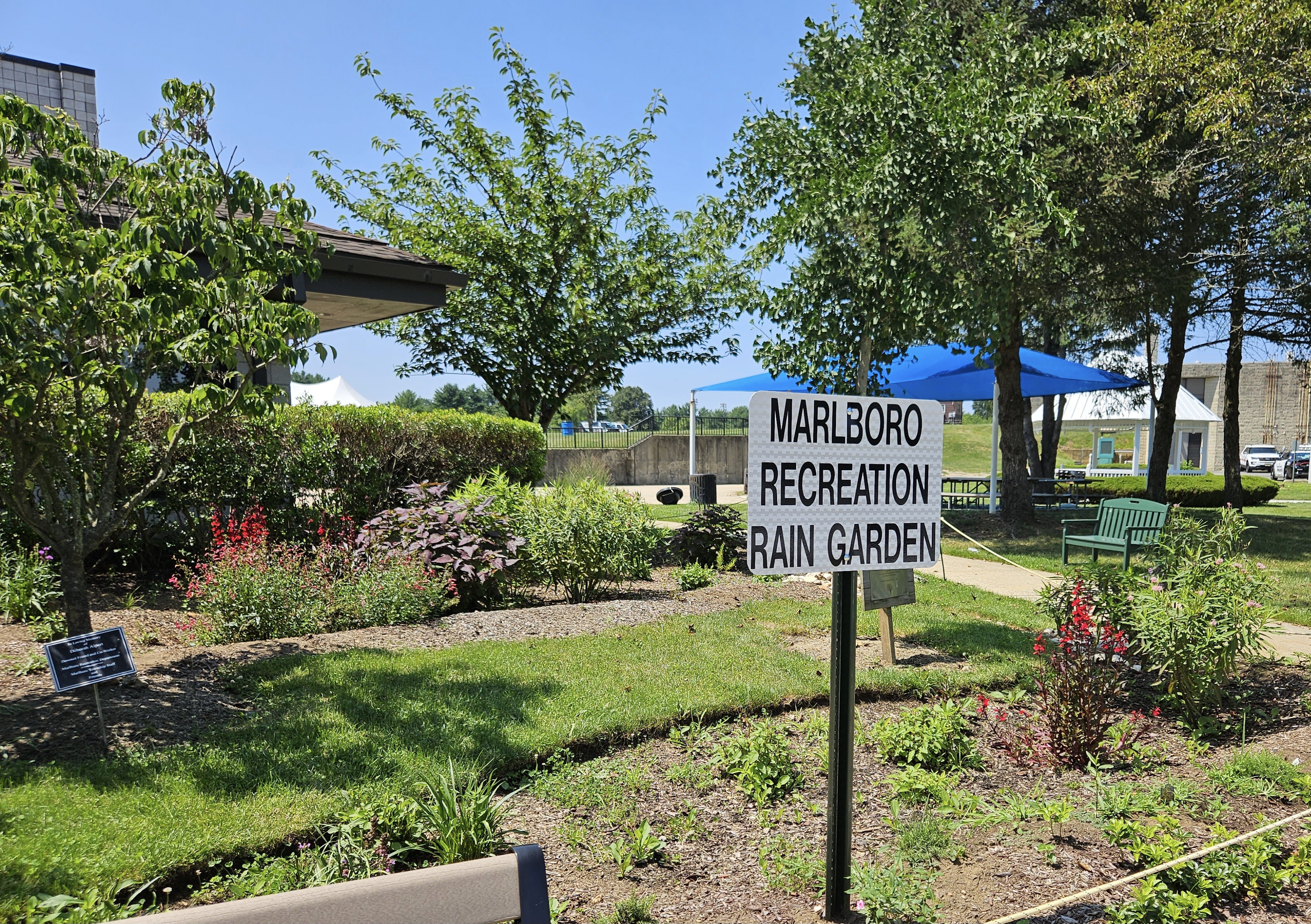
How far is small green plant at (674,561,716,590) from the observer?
27.2 ft

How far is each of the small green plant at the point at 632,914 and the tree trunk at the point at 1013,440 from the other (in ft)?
42.7

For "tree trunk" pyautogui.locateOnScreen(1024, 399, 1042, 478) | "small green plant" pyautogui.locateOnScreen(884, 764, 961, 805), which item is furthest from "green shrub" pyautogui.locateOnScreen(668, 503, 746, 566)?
"tree trunk" pyautogui.locateOnScreen(1024, 399, 1042, 478)

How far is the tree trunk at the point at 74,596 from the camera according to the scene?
14.7 ft

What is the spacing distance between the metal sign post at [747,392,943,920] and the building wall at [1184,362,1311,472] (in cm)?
5858

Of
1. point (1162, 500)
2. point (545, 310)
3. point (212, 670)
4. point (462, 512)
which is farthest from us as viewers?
point (1162, 500)

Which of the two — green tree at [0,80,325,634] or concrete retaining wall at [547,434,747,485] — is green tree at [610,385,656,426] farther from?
green tree at [0,80,325,634]

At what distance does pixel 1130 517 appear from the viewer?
9070mm

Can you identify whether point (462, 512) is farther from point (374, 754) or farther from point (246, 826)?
point (246, 826)

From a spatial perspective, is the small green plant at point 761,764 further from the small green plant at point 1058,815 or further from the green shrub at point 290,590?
the green shrub at point 290,590

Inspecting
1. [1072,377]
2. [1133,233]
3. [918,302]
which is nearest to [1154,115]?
[1133,233]

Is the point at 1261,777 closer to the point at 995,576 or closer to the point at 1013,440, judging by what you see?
the point at 995,576

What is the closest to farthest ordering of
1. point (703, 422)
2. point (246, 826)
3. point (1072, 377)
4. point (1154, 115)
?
point (246, 826) < point (1154, 115) < point (1072, 377) < point (703, 422)

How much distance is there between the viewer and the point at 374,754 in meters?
3.82

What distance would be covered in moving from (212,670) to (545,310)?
8.26 metres
